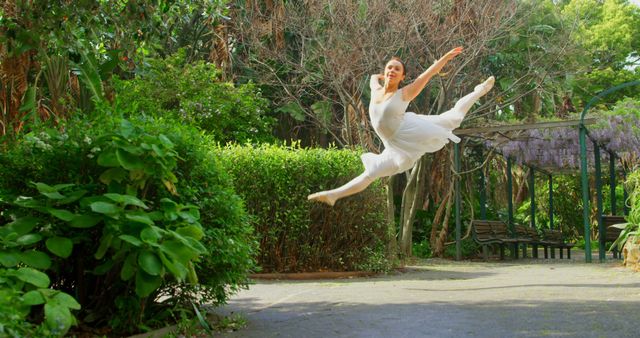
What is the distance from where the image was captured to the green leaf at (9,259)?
4.71 m

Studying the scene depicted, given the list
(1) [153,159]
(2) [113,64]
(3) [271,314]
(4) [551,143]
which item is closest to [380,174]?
(3) [271,314]

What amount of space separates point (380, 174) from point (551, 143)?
14.2 meters

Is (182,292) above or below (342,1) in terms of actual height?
below

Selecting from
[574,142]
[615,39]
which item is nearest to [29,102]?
[574,142]

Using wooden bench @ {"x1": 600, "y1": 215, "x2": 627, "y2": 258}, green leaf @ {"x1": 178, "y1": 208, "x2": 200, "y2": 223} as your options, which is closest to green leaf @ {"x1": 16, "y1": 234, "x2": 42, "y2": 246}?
green leaf @ {"x1": 178, "y1": 208, "x2": 200, "y2": 223}

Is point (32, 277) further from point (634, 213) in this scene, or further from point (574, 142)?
point (574, 142)

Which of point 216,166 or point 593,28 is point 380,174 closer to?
point 216,166

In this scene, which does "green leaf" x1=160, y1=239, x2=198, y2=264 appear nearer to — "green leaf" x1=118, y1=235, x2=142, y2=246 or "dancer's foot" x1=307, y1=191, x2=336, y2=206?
"green leaf" x1=118, y1=235, x2=142, y2=246

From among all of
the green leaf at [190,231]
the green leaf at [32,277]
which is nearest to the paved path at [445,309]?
the green leaf at [190,231]

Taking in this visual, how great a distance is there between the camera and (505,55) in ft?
78.5

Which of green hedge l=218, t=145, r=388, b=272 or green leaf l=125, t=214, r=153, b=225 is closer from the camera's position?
green leaf l=125, t=214, r=153, b=225

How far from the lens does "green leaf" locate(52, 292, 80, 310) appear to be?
14.8 ft

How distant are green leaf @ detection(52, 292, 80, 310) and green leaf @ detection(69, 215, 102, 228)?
61 centimetres

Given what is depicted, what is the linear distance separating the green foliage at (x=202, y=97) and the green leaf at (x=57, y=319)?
44.2 feet
